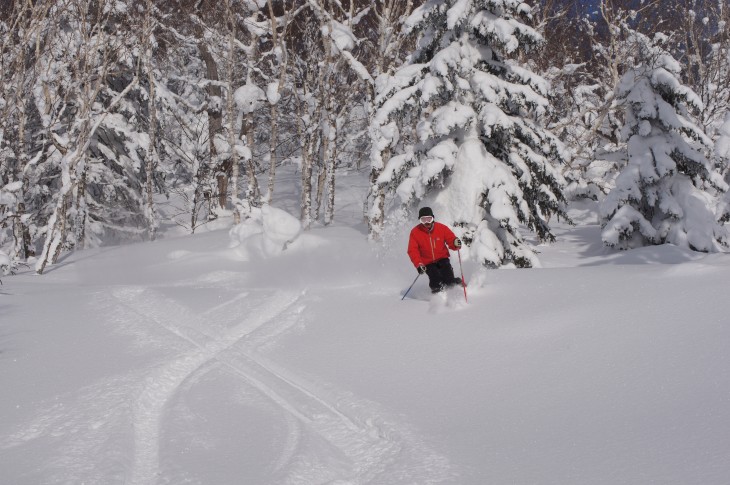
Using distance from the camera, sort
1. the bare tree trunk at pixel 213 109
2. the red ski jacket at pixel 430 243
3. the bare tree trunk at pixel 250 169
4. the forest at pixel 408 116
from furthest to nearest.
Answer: the bare tree trunk at pixel 213 109 → the bare tree trunk at pixel 250 169 → the forest at pixel 408 116 → the red ski jacket at pixel 430 243

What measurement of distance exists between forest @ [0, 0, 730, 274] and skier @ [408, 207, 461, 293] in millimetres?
3537

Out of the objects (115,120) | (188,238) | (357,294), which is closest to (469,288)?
(357,294)

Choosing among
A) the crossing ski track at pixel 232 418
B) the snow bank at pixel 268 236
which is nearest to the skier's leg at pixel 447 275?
the crossing ski track at pixel 232 418

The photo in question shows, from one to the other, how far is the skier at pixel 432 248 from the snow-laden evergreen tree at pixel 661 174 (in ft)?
33.2

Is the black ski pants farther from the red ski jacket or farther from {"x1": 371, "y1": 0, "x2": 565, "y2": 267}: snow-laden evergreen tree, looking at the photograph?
{"x1": 371, "y1": 0, "x2": 565, "y2": 267}: snow-laden evergreen tree

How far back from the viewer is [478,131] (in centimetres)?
1480

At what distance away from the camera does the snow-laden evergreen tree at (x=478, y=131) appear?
14.2 meters

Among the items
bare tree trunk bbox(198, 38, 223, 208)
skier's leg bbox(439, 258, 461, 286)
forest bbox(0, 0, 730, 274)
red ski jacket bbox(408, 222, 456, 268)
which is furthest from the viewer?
bare tree trunk bbox(198, 38, 223, 208)

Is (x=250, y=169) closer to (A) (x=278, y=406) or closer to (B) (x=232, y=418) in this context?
(A) (x=278, y=406)

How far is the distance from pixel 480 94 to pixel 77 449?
11.6 meters

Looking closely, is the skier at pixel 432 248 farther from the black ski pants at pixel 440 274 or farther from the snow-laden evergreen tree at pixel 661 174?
the snow-laden evergreen tree at pixel 661 174

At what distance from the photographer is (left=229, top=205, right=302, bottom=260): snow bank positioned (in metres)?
16.0

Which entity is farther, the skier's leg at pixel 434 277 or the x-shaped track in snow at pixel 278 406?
the skier's leg at pixel 434 277

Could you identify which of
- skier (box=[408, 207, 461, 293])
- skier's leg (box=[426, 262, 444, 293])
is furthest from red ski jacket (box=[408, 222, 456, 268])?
skier's leg (box=[426, 262, 444, 293])
